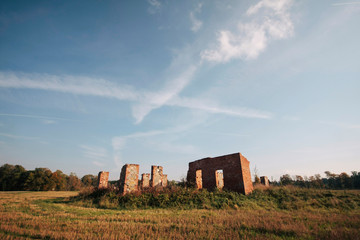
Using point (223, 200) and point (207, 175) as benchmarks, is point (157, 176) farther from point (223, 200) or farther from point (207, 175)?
point (223, 200)

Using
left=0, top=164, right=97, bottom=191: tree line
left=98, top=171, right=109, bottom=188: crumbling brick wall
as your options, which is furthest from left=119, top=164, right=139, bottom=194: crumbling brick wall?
left=0, top=164, right=97, bottom=191: tree line

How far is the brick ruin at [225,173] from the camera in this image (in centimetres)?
1299

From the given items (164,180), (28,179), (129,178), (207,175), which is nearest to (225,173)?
(207,175)

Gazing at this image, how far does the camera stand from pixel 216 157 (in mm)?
15023

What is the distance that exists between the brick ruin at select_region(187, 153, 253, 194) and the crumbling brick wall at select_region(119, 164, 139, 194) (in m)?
6.07

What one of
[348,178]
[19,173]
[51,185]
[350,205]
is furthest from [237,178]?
[19,173]

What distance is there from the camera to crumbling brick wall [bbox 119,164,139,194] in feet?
38.1

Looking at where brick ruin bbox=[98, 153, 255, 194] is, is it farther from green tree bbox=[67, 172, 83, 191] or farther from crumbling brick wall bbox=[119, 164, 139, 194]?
green tree bbox=[67, 172, 83, 191]

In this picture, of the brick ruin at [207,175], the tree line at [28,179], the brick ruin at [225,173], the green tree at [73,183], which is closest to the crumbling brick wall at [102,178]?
the brick ruin at [207,175]

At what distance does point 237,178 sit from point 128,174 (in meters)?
8.62

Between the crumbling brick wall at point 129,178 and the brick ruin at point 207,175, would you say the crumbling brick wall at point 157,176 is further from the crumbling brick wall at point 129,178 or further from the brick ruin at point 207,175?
the crumbling brick wall at point 129,178

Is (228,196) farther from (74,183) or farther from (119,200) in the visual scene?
(74,183)

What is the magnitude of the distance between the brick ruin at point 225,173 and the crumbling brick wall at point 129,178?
6069 millimetres

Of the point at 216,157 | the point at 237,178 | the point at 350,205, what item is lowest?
the point at 350,205
